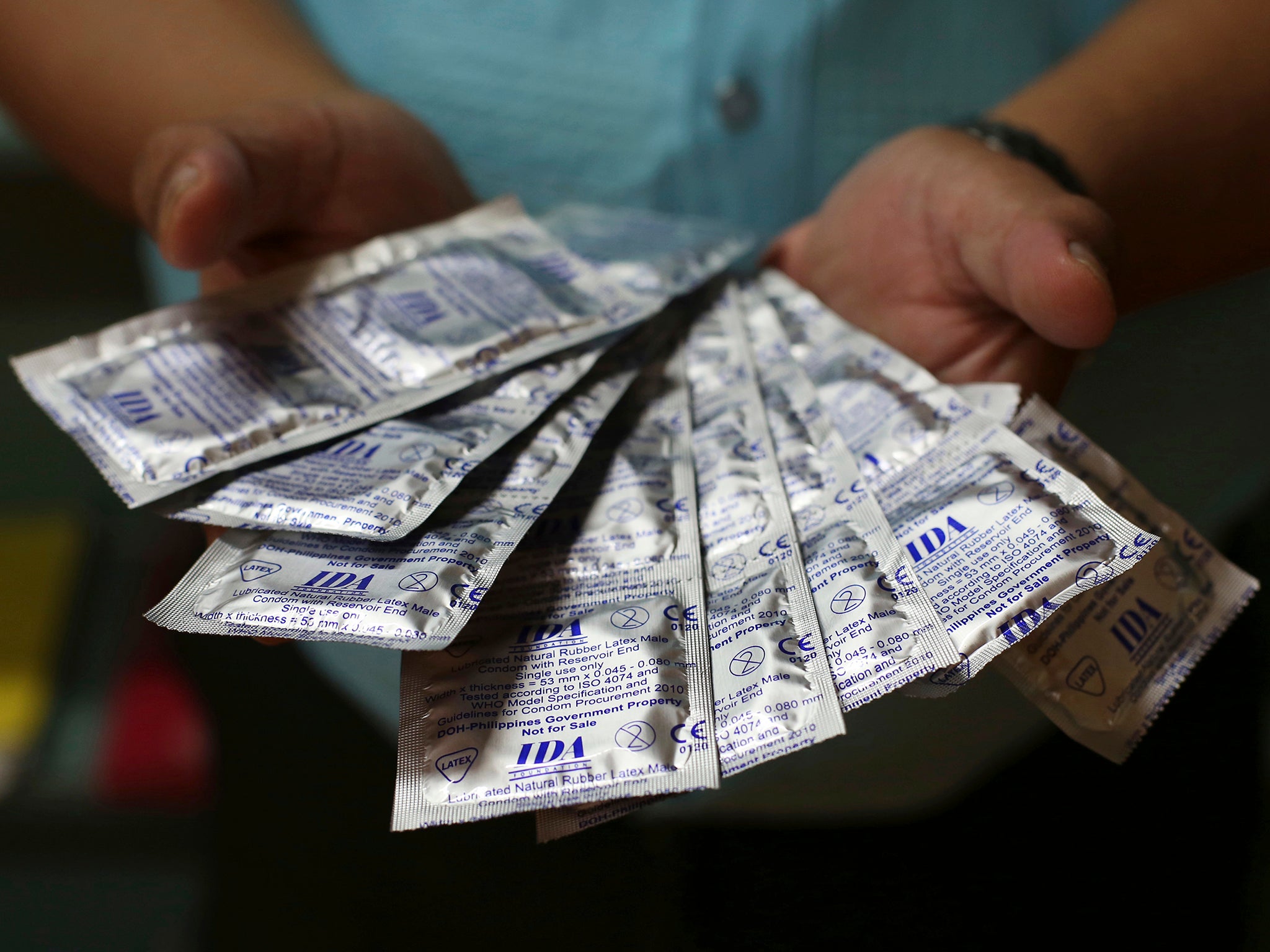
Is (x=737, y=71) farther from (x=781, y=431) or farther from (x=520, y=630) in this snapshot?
(x=520, y=630)

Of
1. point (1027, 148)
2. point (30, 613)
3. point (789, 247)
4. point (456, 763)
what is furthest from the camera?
point (30, 613)

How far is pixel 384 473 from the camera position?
0.39m

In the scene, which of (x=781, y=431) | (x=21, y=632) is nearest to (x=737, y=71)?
(x=781, y=431)

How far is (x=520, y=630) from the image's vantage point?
0.34 meters

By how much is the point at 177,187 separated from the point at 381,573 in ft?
0.79

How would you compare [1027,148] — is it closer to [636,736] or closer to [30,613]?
[636,736]

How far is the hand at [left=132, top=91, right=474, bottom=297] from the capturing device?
428 millimetres

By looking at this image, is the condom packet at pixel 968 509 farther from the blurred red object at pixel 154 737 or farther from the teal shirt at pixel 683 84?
the blurred red object at pixel 154 737

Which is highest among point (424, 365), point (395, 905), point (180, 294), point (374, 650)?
point (180, 294)

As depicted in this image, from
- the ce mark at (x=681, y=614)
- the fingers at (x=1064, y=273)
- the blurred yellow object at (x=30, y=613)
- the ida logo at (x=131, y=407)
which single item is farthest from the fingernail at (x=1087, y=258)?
the blurred yellow object at (x=30, y=613)

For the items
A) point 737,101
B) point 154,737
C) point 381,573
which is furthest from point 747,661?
point 154,737

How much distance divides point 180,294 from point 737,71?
46 centimetres

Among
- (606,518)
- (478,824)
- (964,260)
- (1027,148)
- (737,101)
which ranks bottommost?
(478,824)

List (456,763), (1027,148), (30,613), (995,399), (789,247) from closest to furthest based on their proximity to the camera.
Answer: (456,763), (995,399), (1027,148), (789,247), (30,613)
